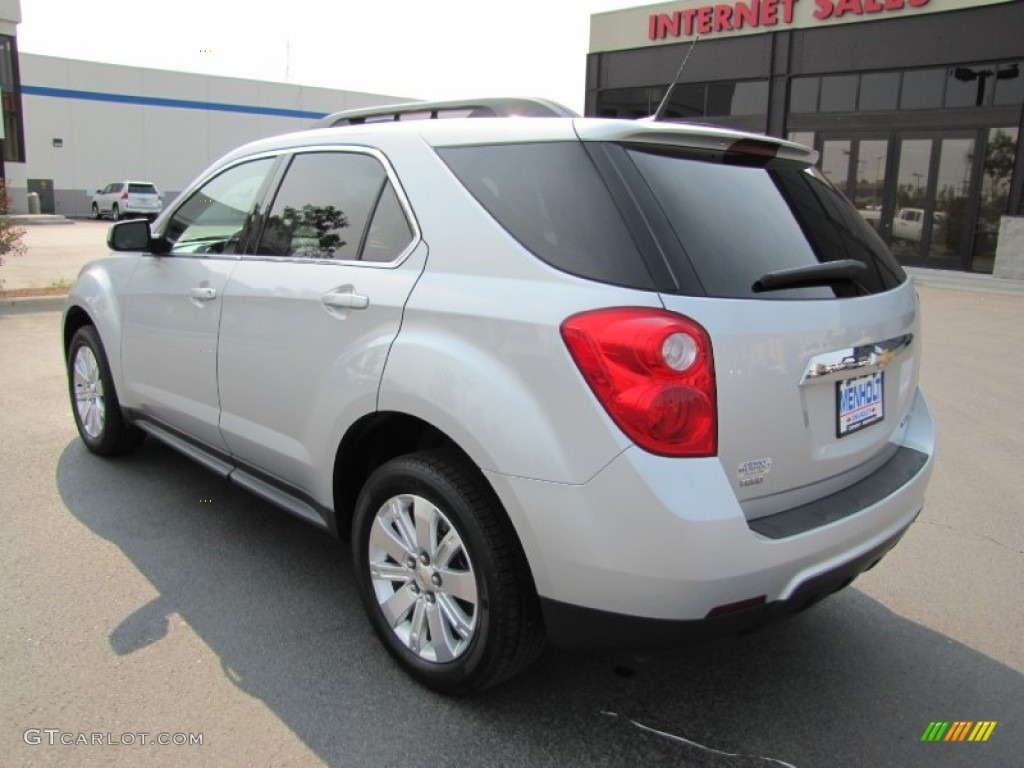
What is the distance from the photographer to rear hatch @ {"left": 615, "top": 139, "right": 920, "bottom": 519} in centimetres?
219

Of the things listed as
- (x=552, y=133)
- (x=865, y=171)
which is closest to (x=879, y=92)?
(x=865, y=171)

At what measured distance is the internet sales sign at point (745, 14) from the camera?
1772 cm

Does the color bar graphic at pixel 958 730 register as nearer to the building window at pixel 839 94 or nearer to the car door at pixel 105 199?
the building window at pixel 839 94

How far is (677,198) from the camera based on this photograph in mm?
2352

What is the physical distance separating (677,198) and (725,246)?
0.64 ft

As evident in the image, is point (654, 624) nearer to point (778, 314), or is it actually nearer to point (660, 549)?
point (660, 549)

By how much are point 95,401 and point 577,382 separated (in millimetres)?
3694

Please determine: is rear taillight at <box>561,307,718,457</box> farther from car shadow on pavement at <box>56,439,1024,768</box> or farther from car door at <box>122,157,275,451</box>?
car door at <box>122,157,275,451</box>

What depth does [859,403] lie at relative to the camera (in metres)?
2.55

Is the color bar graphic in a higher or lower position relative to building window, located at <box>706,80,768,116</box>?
lower

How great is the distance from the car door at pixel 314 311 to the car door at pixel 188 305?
0.53ft

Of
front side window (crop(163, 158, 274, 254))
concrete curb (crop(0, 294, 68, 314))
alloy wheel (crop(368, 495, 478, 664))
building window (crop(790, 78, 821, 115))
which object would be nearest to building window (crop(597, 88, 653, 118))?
building window (crop(790, 78, 821, 115))

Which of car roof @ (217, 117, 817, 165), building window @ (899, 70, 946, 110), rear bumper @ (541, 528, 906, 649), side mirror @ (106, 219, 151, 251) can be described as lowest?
rear bumper @ (541, 528, 906, 649)

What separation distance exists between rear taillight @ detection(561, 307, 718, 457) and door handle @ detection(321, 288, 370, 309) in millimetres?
950
